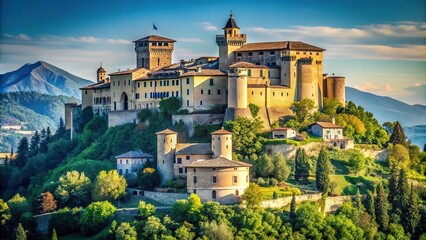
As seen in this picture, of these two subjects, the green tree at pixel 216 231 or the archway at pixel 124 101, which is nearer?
the green tree at pixel 216 231

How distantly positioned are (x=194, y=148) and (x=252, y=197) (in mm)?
6530

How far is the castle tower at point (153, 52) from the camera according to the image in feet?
258

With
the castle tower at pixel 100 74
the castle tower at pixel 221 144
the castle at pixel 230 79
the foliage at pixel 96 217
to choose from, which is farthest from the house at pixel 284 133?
the castle tower at pixel 100 74

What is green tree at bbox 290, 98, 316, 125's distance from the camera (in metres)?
69.6

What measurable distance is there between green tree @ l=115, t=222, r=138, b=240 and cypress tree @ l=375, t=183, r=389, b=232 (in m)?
16.8

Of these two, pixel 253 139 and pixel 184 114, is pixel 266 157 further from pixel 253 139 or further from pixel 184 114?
pixel 184 114

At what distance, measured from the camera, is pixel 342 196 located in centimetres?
6253

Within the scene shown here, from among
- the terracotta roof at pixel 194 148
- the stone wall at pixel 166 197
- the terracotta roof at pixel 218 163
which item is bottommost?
the stone wall at pixel 166 197

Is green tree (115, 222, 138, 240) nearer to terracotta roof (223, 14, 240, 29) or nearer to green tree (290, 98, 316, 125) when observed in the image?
green tree (290, 98, 316, 125)

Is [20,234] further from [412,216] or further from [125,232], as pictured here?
[412,216]

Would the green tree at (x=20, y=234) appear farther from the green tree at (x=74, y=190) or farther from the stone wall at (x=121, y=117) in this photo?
the stone wall at (x=121, y=117)

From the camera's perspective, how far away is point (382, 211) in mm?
61750

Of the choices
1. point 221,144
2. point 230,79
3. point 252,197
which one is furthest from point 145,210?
point 230,79

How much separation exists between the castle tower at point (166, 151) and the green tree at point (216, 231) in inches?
308
